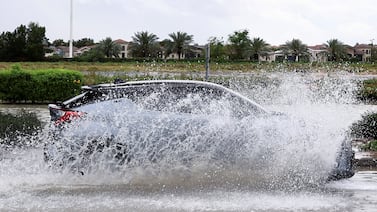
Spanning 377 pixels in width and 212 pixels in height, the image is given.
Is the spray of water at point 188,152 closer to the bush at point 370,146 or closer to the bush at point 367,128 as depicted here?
the bush at point 370,146

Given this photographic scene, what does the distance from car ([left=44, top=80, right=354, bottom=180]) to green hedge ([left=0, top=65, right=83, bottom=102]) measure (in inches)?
566

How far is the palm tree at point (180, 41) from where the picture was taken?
82312 mm

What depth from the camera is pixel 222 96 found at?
898 cm

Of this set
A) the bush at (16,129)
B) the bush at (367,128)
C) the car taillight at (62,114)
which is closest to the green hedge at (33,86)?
the bush at (16,129)

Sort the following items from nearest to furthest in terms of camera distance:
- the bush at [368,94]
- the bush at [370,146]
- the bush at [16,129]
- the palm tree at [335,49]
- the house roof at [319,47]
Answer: the bush at [370,146], the bush at [16,129], the bush at [368,94], the palm tree at [335,49], the house roof at [319,47]

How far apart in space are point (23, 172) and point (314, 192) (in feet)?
13.5

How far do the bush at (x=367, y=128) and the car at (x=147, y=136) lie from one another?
471 centimetres

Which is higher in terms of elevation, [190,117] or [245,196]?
[190,117]

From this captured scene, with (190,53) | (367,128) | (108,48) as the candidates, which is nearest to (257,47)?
(190,53)

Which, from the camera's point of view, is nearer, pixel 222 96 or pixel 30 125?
pixel 222 96

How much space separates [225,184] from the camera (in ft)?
27.7

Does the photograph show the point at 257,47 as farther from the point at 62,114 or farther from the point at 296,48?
the point at 62,114

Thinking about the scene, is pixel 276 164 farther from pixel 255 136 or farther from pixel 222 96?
pixel 222 96

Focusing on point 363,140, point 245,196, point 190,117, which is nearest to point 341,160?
point 245,196
